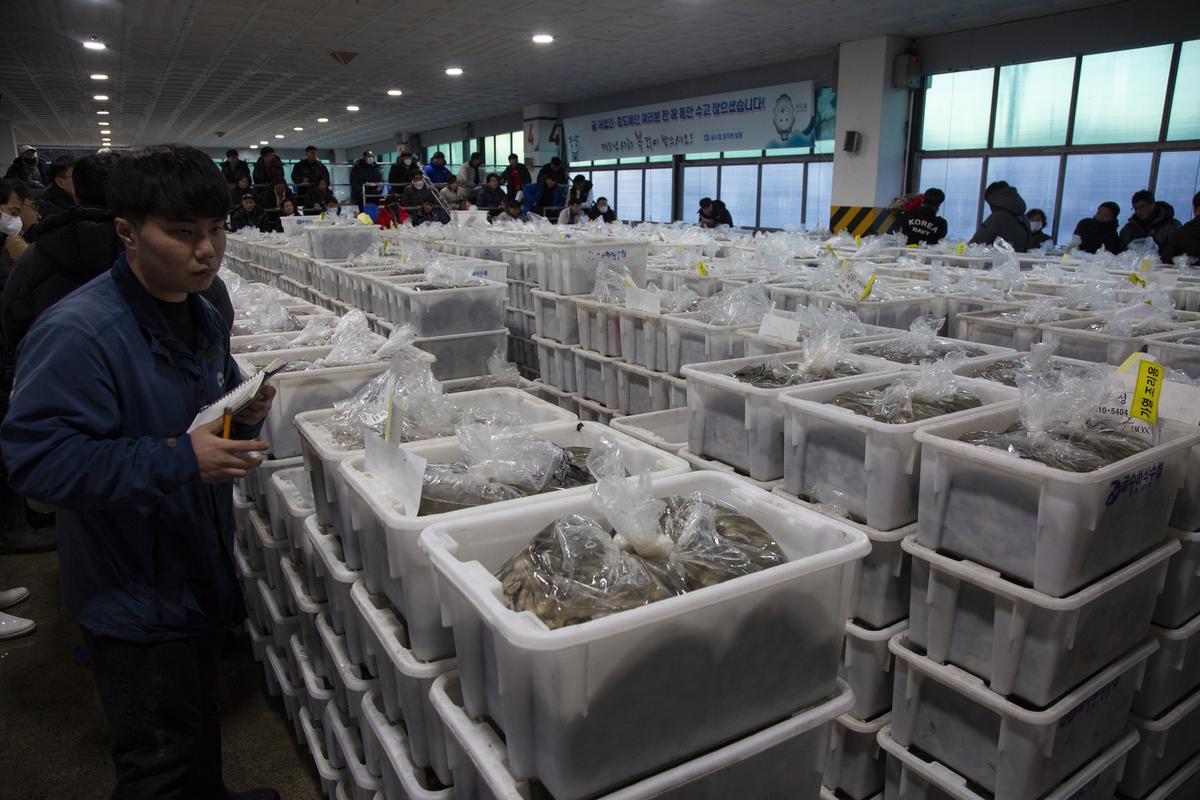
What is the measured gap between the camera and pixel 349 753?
70.6 inches

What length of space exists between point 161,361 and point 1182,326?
3.45 metres

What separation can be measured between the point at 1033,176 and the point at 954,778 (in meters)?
8.62

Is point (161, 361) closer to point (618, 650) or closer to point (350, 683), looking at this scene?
point (350, 683)

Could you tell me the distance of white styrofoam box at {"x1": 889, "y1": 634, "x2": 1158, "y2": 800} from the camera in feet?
4.92

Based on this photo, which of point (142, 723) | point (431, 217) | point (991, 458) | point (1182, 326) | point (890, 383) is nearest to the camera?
point (991, 458)

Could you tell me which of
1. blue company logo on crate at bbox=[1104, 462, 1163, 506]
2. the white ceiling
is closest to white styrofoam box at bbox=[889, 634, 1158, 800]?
blue company logo on crate at bbox=[1104, 462, 1163, 506]

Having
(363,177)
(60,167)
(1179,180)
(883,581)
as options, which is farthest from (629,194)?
(883,581)

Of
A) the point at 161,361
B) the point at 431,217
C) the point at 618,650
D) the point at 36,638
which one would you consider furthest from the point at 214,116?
the point at 618,650

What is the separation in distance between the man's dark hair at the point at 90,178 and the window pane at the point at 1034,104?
8804mm

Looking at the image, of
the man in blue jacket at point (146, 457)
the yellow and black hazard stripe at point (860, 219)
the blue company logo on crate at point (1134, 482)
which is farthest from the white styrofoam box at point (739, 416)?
the yellow and black hazard stripe at point (860, 219)

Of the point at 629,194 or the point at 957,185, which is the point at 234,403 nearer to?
the point at 957,185

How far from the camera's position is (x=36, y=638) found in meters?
3.04

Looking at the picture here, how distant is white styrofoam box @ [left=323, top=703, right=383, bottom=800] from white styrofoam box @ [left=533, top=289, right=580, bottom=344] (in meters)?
2.25

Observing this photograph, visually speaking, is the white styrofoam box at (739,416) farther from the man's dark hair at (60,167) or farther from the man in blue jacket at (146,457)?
the man's dark hair at (60,167)
